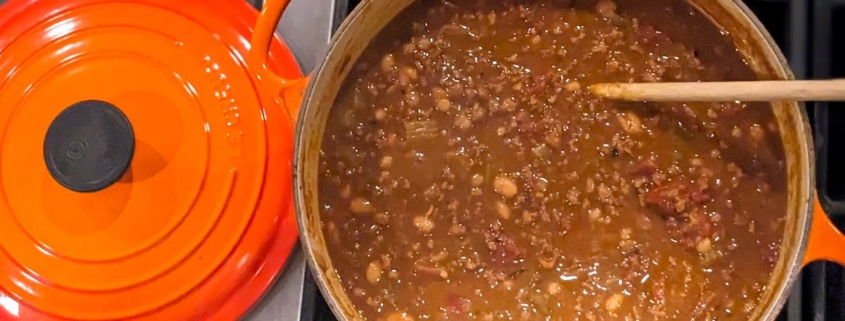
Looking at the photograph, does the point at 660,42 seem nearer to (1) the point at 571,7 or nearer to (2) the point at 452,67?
(1) the point at 571,7

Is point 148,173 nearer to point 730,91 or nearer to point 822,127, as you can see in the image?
point 730,91

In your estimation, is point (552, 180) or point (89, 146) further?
point (552, 180)

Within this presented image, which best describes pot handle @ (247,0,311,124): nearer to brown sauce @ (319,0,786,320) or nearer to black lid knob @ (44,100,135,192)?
brown sauce @ (319,0,786,320)

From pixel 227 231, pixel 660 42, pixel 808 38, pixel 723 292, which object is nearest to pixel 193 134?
pixel 227 231

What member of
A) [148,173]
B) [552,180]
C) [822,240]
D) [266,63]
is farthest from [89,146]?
[822,240]

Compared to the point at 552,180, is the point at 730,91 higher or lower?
higher

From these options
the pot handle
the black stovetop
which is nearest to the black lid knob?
the pot handle

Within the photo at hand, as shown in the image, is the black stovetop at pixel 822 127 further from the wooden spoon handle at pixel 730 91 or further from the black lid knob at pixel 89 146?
the black lid knob at pixel 89 146
